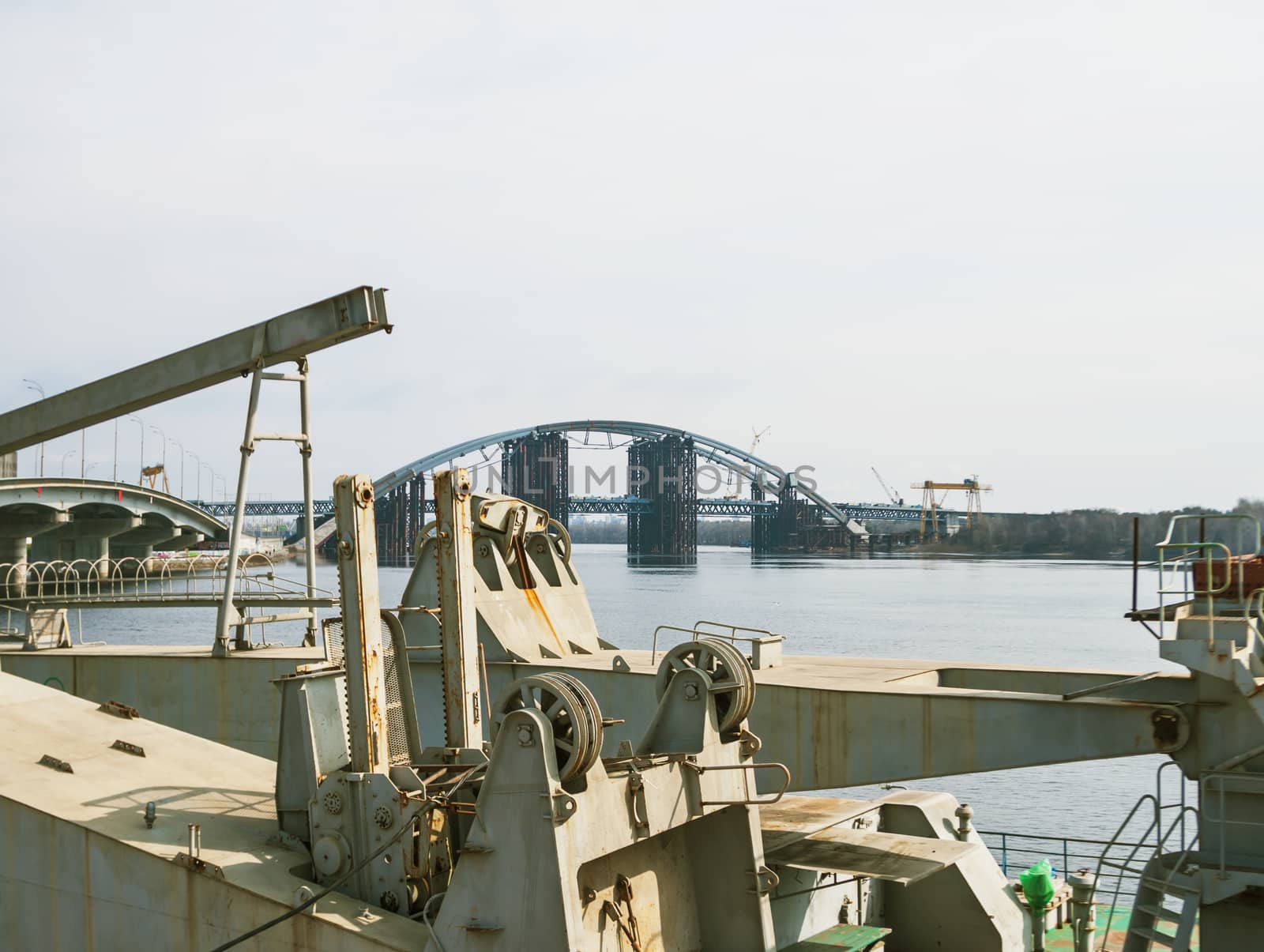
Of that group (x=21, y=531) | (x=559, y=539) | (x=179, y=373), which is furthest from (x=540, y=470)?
(x=179, y=373)

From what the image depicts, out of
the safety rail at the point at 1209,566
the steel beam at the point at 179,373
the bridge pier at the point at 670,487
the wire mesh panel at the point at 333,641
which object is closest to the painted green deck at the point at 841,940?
the safety rail at the point at 1209,566

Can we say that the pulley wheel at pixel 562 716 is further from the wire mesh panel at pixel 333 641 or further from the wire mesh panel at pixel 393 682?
the wire mesh panel at pixel 333 641

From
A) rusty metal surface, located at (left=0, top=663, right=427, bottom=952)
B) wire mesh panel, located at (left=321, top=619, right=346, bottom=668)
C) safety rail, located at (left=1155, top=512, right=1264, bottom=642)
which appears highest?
safety rail, located at (left=1155, top=512, right=1264, bottom=642)

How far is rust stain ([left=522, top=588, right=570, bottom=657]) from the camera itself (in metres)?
19.5

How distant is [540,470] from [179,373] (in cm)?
14504

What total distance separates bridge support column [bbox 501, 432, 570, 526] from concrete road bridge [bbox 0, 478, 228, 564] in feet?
257

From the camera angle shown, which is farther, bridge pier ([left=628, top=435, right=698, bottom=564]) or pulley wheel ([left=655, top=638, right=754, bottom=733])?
bridge pier ([left=628, top=435, right=698, bottom=564])

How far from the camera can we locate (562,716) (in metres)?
8.96

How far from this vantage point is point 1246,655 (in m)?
11.7

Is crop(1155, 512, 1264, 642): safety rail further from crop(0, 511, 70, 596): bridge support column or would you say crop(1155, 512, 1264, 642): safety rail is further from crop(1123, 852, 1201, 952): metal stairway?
crop(0, 511, 70, 596): bridge support column

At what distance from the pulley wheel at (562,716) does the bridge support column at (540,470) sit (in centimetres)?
14644

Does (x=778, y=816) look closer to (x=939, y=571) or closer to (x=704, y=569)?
(x=704, y=569)

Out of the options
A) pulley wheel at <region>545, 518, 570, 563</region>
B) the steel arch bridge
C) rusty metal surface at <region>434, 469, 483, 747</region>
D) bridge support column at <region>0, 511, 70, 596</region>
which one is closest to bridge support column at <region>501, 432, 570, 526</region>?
the steel arch bridge

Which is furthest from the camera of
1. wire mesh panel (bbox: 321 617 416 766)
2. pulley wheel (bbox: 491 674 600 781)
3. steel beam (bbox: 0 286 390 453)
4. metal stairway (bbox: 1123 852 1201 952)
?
steel beam (bbox: 0 286 390 453)
